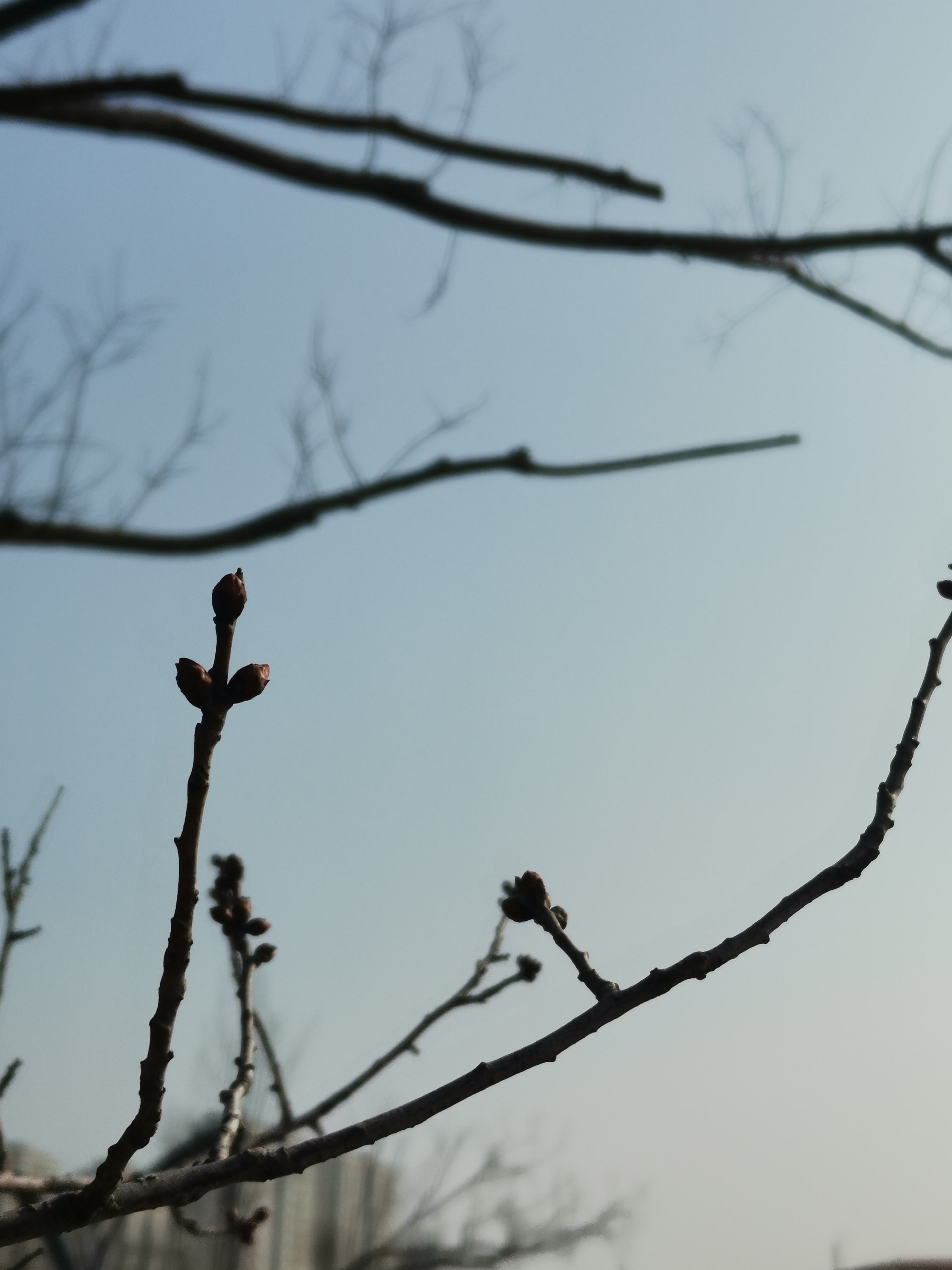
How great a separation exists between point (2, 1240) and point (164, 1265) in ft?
35.8

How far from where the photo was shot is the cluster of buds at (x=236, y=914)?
2672 millimetres

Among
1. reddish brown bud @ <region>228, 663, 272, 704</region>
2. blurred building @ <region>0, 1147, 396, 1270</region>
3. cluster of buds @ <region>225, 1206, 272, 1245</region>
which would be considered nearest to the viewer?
reddish brown bud @ <region>228, 663, 272, 704</region>

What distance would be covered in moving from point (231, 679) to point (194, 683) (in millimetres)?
32

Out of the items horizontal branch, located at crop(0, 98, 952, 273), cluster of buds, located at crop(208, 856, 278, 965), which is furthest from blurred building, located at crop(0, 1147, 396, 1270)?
horizontal branch, located at crop(0, 98, 952, 273)

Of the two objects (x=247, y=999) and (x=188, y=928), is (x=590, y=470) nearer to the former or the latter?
(x=247, y=999)

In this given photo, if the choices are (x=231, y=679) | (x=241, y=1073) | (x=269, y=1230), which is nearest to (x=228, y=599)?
(x=231, y=679)

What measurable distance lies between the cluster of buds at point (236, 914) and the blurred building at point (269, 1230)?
111cm

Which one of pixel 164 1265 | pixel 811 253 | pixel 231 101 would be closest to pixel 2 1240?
A: pixel 231 101

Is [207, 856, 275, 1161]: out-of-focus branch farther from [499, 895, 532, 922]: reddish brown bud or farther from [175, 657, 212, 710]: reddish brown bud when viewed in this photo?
[175, 657, 212, 710]: reddish brown bud

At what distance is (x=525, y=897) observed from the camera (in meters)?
1.79

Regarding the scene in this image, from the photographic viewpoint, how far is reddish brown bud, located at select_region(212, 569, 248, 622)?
1030 mm

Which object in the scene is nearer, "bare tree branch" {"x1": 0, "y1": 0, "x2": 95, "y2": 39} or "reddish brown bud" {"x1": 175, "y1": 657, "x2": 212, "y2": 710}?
"reddish brown bud" {"x1": 175, "y1": 657, "x2": 212, "y2": 710}

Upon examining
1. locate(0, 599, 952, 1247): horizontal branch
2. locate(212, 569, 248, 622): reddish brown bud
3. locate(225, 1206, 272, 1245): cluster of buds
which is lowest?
locate(0, 599, 952, 1247): horizontal branch

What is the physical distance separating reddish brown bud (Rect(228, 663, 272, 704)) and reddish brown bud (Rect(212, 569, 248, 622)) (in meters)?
0.05
